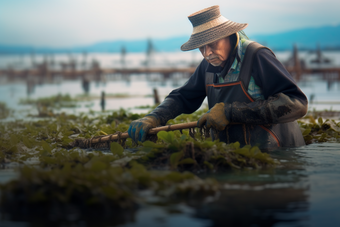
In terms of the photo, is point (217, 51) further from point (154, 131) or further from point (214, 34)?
point (154, 131)

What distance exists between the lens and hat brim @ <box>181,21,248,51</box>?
3.12 meters

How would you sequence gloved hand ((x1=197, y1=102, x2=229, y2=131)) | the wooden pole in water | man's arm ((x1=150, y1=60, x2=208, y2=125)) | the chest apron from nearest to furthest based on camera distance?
gloved hand ((x1=197, y1=102, x2=229, y2=131)) → the chest apron → the wooden pole in water → man's arm ((x1=150, y1=60, x2=208, y2=125))

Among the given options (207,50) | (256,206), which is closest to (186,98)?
(207,50)

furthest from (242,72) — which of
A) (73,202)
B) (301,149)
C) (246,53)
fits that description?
(73,202)

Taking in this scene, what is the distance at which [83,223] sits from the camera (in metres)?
1.57

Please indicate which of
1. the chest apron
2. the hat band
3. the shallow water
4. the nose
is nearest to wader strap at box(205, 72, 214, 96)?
the chest apron

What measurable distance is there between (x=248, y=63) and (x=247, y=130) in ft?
1.91

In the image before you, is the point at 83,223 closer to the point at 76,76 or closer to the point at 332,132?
the point at 332,132

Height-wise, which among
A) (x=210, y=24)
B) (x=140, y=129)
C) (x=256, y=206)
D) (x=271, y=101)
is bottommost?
(x=256, y=206)

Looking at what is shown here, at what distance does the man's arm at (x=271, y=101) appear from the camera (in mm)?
2977

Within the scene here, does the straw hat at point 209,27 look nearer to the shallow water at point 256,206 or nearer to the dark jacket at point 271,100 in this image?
the dark jacket at point 271,100

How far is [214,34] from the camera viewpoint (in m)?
3.14

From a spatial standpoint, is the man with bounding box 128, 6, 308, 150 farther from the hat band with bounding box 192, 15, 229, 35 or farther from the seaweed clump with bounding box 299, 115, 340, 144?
the seaweed clump with bounding box 299, 115, 340, 144

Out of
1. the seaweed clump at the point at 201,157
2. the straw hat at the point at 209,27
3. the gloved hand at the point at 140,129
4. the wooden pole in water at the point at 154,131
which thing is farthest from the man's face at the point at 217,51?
the seaweed clump at the point at 201,157
